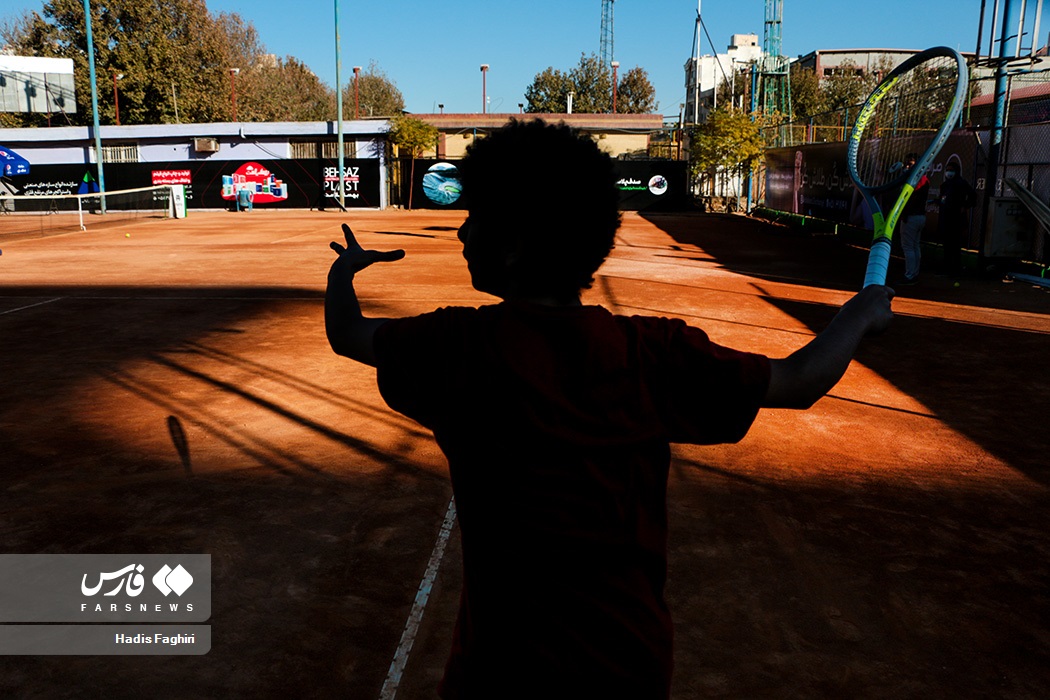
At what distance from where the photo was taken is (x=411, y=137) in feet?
135

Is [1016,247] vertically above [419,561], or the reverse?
[1016,247]

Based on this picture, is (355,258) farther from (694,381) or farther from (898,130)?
(898,130)

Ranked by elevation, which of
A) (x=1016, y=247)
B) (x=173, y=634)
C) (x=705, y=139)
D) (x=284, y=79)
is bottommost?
(x=173, y=634)

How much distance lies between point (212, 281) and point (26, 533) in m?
10.7

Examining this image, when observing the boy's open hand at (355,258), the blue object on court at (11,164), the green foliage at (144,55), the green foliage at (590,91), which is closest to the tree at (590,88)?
the green foliage at (590,91)

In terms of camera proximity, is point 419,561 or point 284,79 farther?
point 284,79

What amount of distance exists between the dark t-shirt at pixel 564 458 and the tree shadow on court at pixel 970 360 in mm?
5090

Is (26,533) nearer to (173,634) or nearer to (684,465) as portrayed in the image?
(173,634)

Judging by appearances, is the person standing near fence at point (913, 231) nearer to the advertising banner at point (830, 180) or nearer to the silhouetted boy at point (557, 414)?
the advertising banner at point (830, 180)

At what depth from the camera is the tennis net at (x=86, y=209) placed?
32.5m

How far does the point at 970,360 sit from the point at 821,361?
8.32 meters

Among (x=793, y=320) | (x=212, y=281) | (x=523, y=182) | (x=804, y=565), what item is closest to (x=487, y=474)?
(x=523, y=182)

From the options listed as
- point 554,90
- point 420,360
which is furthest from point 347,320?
point 554,90

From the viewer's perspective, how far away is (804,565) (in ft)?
14.1
